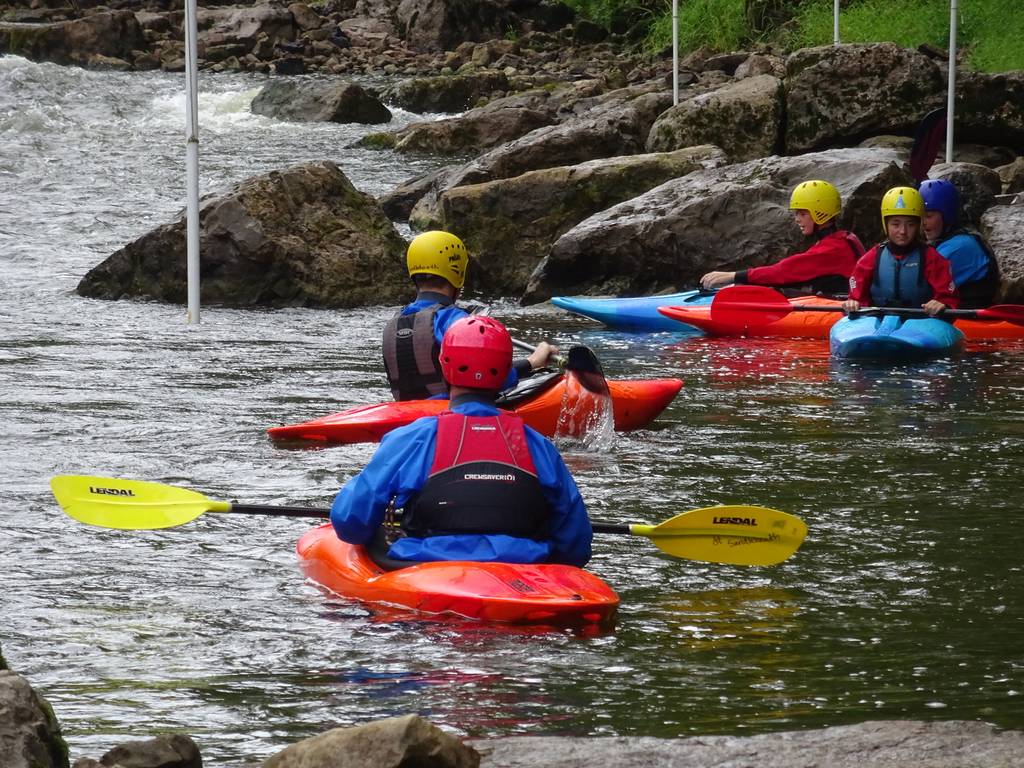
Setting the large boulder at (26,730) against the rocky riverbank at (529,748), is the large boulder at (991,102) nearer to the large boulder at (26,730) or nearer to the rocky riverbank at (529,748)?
the rocky riverbank at (529,748)

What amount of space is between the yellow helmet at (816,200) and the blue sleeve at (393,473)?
6943 millimetres

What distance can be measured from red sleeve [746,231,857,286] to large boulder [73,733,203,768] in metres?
8.81

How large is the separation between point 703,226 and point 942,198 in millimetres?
2465

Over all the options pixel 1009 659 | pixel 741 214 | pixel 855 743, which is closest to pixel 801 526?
pixel 1009 659

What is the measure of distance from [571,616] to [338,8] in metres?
32.9

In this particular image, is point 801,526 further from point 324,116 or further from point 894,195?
point 324,116

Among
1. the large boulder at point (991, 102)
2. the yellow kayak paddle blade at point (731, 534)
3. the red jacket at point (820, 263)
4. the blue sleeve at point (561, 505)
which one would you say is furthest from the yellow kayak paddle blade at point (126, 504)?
the large boulder at point (991, 102)

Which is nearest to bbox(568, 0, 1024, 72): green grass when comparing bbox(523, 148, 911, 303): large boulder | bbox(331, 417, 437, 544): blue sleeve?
bbox(523, 148, 911, 303): large boulder

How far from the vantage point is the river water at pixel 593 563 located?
12.9ft

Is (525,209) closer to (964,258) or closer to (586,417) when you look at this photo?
(964,258)

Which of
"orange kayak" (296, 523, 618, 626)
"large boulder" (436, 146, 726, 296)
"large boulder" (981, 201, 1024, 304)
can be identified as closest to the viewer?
"orange kayak" (296, 523, 618, 626)

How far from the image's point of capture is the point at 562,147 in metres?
16.7

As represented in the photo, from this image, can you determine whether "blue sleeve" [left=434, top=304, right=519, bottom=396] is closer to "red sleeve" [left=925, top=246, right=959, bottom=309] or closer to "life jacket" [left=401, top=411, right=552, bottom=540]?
"life jacket" [left=401, top=411, right=552, bottom=540]

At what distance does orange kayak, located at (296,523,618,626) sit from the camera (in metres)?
4.45
